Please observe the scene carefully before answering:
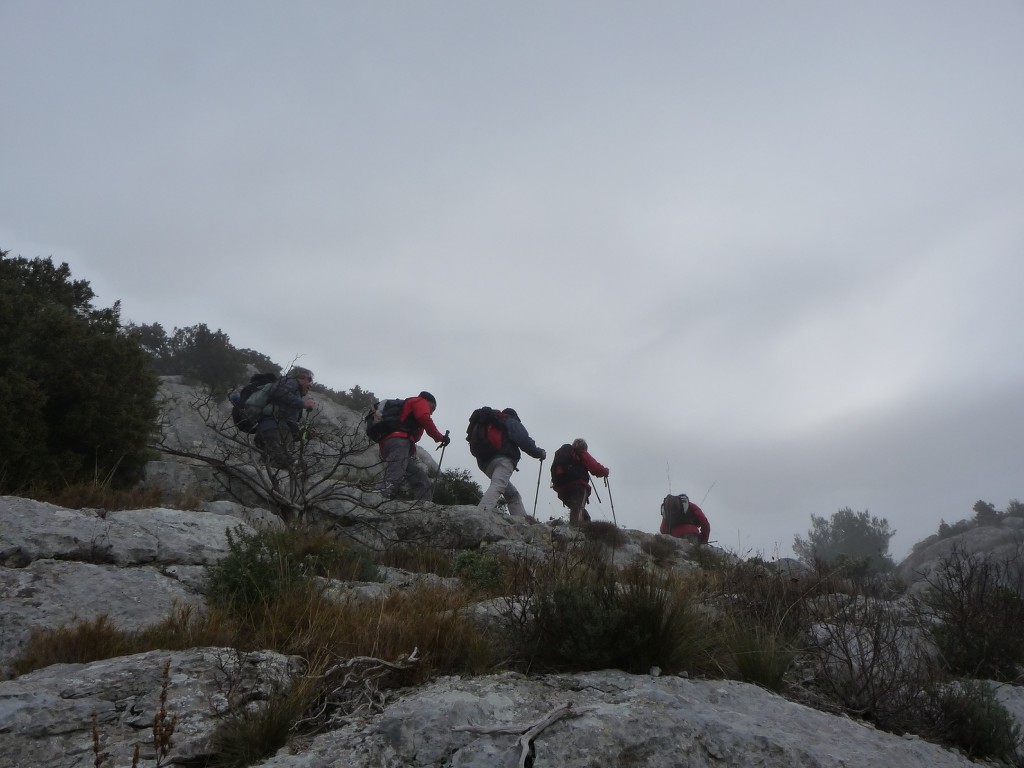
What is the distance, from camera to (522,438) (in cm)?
1126

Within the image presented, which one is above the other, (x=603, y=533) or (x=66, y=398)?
(x=66, y=398)

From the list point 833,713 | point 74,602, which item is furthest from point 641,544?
point 74,602

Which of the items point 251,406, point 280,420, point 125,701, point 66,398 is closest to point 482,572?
point 125,701

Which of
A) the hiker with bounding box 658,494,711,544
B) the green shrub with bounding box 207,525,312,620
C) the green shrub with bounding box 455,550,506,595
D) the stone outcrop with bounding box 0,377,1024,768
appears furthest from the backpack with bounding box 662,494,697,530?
the green shrub with bounding box 207,525,312,620

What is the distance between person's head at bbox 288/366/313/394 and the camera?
10258 mm

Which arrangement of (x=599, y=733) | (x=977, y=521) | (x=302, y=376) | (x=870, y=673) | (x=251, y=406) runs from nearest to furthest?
(x=599, y=733) < (x=870, y=673) < (x=251, y=406) < (x=302, y=376) < (x=977, y=521)

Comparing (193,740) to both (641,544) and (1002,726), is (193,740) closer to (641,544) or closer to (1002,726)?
(1002,726)

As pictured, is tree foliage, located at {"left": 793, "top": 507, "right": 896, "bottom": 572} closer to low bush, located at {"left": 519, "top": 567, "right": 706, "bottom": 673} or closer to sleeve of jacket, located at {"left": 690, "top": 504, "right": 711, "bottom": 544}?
sleeve of jacket, located at {"left": 690, "top": 504, "right": 711, "bottom": 544}

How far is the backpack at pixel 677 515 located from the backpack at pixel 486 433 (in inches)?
165

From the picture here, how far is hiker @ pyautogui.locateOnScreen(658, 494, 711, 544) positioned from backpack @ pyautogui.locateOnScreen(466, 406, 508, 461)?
4.20 meters

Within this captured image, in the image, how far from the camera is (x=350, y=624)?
4.04 meters

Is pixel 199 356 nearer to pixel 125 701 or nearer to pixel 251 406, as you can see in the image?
pixel 251 406

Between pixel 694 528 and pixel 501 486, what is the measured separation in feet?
15.1

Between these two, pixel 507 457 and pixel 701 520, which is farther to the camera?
pixel 701 520
